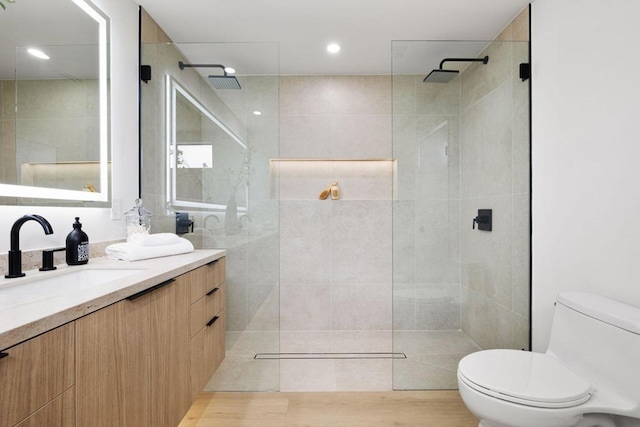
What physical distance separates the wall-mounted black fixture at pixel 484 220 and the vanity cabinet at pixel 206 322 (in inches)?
65.8

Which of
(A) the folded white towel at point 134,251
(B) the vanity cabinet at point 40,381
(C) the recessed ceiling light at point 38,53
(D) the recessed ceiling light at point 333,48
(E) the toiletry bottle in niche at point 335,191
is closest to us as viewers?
(B) the vanity cabinet at point 40,381

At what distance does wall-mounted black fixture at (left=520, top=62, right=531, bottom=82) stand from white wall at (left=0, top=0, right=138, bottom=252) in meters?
2.51

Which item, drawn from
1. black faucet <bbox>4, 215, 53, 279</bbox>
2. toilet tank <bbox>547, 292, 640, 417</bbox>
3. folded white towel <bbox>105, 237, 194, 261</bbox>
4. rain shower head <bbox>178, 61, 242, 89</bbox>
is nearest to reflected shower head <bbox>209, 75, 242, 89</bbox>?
rain shower head <bbox>178, 61, 242, 89</bbox>

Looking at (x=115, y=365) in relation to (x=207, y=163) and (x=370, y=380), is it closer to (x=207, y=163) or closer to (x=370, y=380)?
(x=207, y=163)

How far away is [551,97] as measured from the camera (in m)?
1.93

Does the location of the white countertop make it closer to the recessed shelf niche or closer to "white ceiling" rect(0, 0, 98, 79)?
"white ceiling" rect(0, 0, 98, 79)

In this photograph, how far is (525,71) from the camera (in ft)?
7.00

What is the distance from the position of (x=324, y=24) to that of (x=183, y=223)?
5.53 ft

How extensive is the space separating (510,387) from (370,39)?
7.90 ft

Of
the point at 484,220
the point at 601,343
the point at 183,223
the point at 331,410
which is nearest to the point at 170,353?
the point at 183,223

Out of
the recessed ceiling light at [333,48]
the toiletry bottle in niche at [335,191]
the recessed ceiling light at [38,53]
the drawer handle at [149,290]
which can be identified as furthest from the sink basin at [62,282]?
the recessed ceiling light at [333,48]

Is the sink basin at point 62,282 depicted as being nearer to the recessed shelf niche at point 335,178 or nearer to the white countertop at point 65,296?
the white countertop at point 65,296

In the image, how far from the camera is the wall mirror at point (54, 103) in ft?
4.22

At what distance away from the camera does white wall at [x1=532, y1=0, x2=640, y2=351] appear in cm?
143
